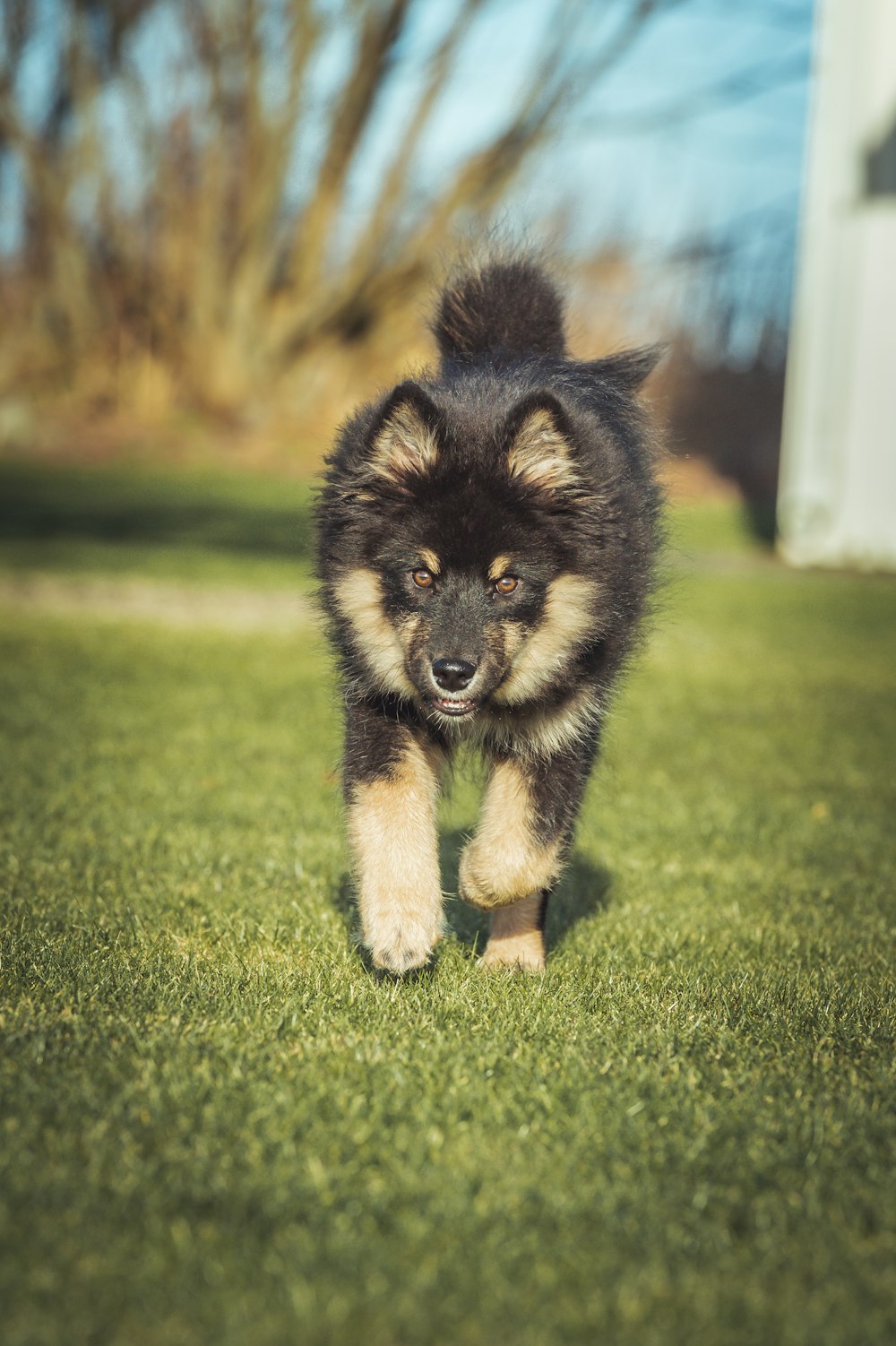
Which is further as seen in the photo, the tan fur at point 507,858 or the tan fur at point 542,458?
the tan fur at point 507,858

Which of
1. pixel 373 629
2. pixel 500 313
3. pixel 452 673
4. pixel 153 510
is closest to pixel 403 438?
pixel 373 629

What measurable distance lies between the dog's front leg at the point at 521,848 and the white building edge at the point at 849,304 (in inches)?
539

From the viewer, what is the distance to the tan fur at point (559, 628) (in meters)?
3.73

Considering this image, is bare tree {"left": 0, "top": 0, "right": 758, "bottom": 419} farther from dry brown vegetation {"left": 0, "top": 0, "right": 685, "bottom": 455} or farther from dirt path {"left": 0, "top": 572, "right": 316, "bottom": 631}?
dirt path {"left": 0, "top": 572, "right": 316, "bottom": 631}

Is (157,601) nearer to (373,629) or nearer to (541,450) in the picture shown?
(373,629)

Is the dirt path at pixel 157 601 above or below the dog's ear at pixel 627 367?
below

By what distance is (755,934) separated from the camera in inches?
174

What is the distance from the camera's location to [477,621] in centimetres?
363

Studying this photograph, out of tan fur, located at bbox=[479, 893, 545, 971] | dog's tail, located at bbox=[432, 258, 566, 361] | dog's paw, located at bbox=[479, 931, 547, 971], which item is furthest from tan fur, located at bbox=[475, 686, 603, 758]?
dog's tail, located at bbox=[432, 258, 566, 361]

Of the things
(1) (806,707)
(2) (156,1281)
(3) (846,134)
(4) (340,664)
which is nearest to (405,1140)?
(2) (156,1281)

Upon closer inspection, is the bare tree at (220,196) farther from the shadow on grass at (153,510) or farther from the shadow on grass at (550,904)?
the shadow on grass at (550,904)

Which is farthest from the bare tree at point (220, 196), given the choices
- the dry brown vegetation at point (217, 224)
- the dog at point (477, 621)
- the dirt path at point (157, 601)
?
the dog at point (477, 621)

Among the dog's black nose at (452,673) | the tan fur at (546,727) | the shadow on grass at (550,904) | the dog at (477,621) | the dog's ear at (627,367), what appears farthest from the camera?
the dog's ear at (627,367)

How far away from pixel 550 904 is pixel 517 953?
0.88 m
